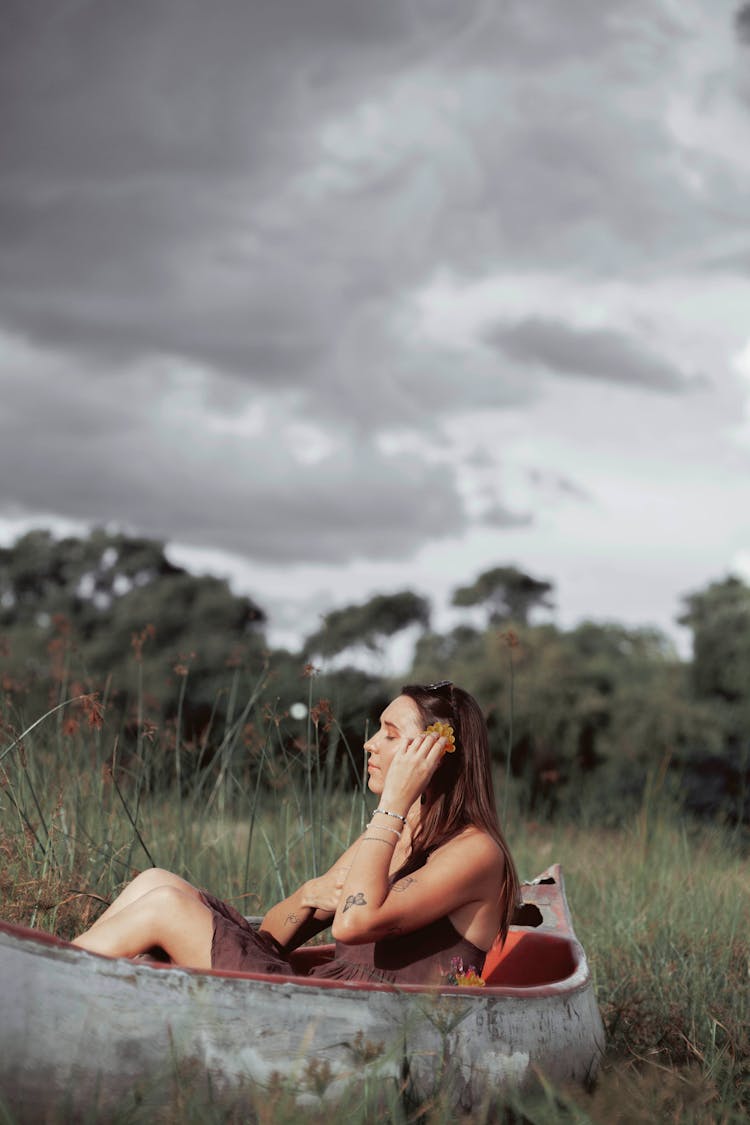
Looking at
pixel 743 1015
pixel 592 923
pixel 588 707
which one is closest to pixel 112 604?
pixel 588 707

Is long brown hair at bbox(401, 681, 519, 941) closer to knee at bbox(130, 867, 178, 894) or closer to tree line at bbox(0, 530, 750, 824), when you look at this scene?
knee at bbox(130, 867, 178, 894)

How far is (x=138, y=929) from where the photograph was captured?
371 centimetres

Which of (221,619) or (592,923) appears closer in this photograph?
(592,923)

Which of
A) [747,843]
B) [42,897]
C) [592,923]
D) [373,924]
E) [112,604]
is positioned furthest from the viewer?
[112,604]

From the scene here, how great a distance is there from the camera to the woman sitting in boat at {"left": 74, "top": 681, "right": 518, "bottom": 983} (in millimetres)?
3584

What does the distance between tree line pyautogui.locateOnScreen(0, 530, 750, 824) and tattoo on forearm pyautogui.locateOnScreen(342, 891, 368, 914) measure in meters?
8.48

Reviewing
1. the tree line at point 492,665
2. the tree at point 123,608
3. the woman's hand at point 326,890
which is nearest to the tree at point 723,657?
the tree line at point 492,665

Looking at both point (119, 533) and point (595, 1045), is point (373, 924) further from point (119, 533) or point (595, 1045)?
point (119, 533)

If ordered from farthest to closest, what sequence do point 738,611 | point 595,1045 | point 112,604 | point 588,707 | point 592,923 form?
1. point 112,604
2. point 738,611
3. point 588,707
4. point 592,923
5. point 595,1045

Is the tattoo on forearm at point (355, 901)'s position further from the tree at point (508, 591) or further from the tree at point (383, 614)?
the tree at point (508, 591)

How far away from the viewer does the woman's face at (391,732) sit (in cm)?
383

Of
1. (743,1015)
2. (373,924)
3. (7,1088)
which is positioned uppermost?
(373,924)

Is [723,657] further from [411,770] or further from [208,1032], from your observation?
[208,1032]

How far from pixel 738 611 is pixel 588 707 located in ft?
13.2
